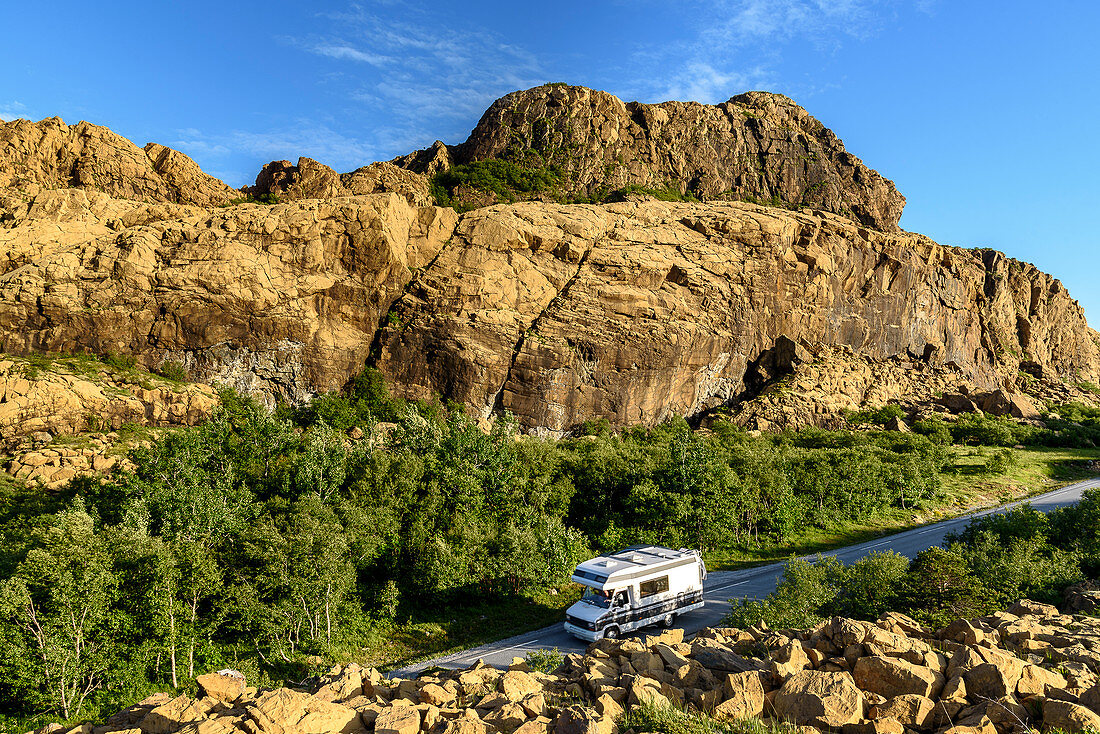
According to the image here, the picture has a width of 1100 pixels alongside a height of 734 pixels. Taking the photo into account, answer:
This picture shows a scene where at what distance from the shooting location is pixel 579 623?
67.2ft

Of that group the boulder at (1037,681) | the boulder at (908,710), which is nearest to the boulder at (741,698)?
the boulder at (908,710)

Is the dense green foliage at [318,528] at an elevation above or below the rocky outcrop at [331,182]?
below

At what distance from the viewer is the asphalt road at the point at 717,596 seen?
66.5 feet

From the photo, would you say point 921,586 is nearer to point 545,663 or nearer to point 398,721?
point 545,663

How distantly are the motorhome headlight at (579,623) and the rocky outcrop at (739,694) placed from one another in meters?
8.68

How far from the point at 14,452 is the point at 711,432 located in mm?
54704

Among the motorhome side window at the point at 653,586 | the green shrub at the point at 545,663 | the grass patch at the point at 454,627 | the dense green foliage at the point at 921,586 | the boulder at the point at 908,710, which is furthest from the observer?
the grass patch at the point at 454,627

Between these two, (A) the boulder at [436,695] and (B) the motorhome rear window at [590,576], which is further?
(B) the motorhome rear window at [590,576]

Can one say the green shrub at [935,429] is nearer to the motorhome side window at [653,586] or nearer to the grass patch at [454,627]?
the motorhome side window at [653,586]

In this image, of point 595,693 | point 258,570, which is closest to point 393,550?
point 258,570

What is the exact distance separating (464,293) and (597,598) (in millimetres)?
40500

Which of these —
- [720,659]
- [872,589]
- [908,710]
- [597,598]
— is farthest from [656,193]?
[908,710]

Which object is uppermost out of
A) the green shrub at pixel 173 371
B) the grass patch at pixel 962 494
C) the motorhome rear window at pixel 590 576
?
the green shrub at pixel 173 371

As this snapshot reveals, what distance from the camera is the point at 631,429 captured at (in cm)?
5803
